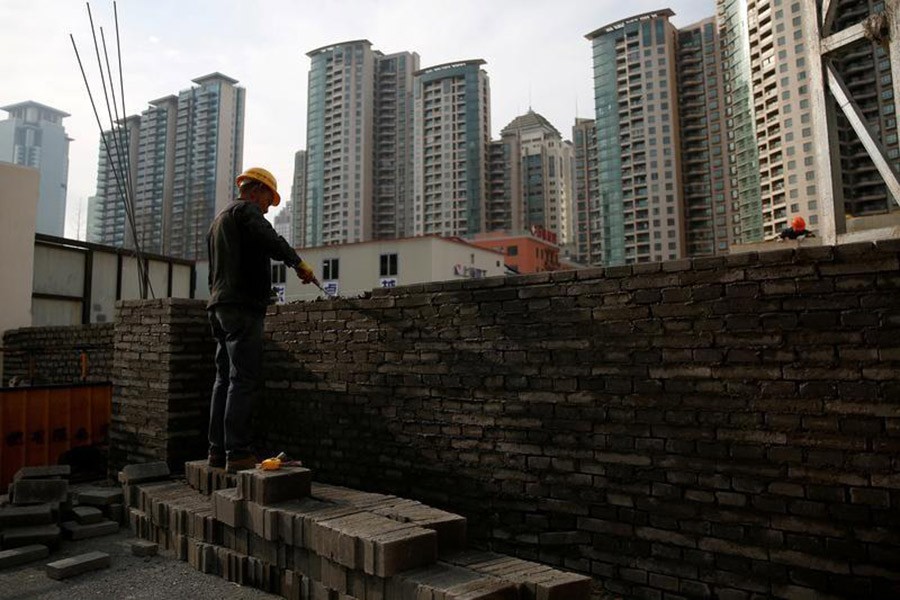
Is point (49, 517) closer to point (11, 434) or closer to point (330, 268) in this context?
point (11, 434)

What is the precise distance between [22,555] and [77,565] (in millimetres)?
610

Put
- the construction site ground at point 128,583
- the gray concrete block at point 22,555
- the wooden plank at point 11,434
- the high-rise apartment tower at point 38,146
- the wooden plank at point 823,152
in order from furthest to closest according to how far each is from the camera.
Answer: the high-rise apartment tower at point 38,146
the wooden plank at point 11,434
the wooden plank at point 823,152
the gray concrete block at point 22,555
the construction site ground at point 128,583

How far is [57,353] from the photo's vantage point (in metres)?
9.07

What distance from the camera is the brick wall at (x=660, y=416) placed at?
2895 mm

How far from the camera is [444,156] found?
3019 inches

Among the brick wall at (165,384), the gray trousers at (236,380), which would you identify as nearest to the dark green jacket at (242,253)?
the gray trousers at (236,380)

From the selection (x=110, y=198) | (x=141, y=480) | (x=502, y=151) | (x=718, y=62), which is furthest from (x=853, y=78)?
(x=110, y=198)

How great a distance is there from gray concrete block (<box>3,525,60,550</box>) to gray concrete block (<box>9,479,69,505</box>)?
344 mm

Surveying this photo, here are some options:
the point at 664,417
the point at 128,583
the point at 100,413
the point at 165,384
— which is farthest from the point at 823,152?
the point at 100,413

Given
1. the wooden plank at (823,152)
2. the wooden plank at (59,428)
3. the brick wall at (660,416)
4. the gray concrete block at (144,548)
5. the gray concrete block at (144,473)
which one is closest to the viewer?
the brick wall at (660,416)

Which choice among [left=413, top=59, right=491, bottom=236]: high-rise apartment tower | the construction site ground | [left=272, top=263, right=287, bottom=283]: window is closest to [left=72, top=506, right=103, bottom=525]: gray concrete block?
the construction site ground

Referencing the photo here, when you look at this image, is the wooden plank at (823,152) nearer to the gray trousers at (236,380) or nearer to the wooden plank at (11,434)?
the gray trousers at (236,380)

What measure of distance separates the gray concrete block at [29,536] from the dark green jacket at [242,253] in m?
2.14

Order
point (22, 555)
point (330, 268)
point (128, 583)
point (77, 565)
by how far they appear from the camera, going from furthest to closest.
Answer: point (330, 268), point (22, 555), point (77, 565), point (128, 583)
